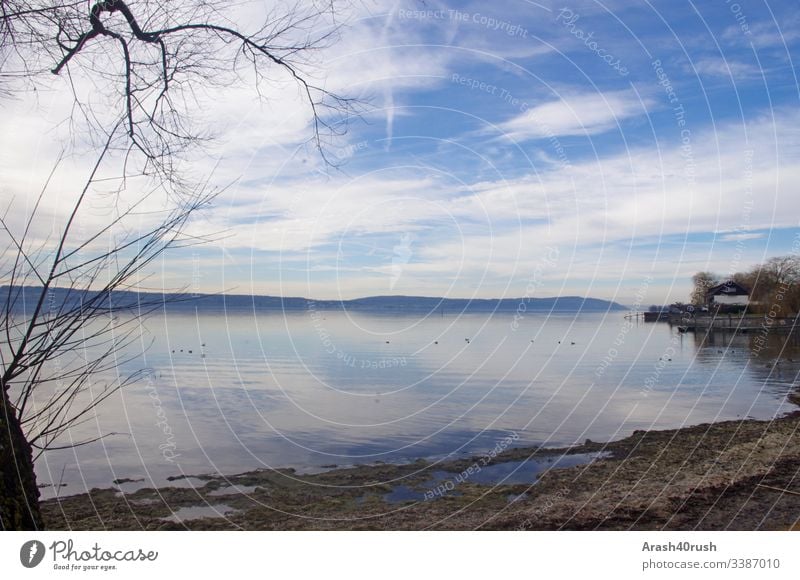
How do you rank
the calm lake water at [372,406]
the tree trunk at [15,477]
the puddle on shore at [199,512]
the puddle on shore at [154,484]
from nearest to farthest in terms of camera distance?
the tree trunk at [15,477] → the puddle on shore at [199,512] → the puddle on shore at [154,484] → the calm lake water at [372,406]

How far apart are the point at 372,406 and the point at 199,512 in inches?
407

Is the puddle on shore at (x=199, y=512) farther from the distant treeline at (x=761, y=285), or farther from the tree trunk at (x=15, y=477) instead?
the distant treeline at (x=761, y=285)

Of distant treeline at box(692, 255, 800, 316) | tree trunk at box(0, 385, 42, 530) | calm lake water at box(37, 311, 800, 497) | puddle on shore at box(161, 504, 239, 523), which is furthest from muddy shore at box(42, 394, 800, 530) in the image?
distant treeline at box(692, 255, 800, 316)

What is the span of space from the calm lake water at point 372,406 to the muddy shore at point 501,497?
1.09 metres

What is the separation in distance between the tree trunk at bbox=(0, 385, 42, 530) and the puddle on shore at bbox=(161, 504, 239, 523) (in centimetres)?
513

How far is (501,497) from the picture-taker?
929 centimetres

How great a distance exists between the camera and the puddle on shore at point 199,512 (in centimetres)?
851

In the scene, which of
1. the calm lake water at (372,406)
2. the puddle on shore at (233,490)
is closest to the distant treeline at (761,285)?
the calm lake water at (372,406)

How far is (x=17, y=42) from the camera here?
417cm

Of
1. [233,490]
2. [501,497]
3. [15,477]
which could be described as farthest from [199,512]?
[15,477]

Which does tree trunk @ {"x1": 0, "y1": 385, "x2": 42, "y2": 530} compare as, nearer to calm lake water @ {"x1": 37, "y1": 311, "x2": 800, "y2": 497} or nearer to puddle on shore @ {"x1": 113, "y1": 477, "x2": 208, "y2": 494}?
calm lake water @ {"x1": 37, "y1": 311, "x2": 800, "y2": 497}

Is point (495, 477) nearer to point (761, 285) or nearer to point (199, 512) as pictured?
point (199, 512)

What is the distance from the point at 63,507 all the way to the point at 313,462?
14.9ft

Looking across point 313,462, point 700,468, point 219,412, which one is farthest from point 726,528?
point 219,412
